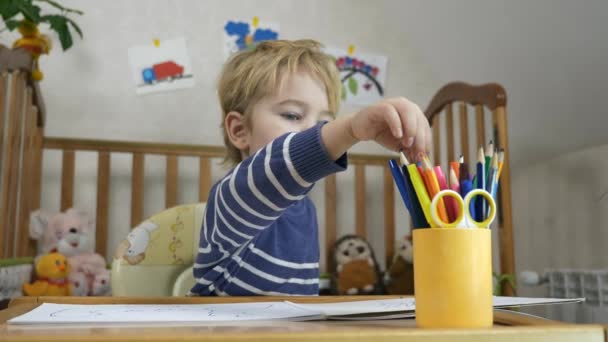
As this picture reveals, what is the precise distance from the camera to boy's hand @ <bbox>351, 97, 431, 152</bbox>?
410 mm

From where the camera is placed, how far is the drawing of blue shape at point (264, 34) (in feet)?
6.66

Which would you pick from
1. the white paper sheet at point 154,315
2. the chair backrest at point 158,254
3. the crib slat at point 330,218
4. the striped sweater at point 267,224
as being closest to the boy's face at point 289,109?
the striped sweater at point 267,224

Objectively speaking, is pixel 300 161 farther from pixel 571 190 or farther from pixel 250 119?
pixel 571 190

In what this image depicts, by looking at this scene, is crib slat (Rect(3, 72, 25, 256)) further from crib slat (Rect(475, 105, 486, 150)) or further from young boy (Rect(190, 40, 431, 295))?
crib slat (Rect(475, 105, 486, 150))

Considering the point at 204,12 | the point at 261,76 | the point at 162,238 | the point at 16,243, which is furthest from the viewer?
the point at 204,12

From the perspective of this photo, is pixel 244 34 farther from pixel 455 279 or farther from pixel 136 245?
pixel 455 279

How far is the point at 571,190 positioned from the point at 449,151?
1.14 feet

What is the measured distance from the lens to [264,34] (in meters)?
2.05

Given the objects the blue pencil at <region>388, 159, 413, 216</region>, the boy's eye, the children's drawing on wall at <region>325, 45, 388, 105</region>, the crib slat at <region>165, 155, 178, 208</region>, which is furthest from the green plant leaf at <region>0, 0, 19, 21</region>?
the blue pencil at <region>388, 159, 413, 216</region>

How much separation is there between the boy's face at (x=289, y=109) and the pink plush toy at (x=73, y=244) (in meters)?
0.95

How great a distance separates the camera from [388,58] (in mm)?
2139

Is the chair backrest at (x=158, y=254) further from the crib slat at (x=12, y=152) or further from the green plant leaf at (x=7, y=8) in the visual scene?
the green plant leaf at (x=7, y=8)

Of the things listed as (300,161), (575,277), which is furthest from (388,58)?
(300,161)

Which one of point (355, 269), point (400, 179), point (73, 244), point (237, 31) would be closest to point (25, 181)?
point (73, 244)
